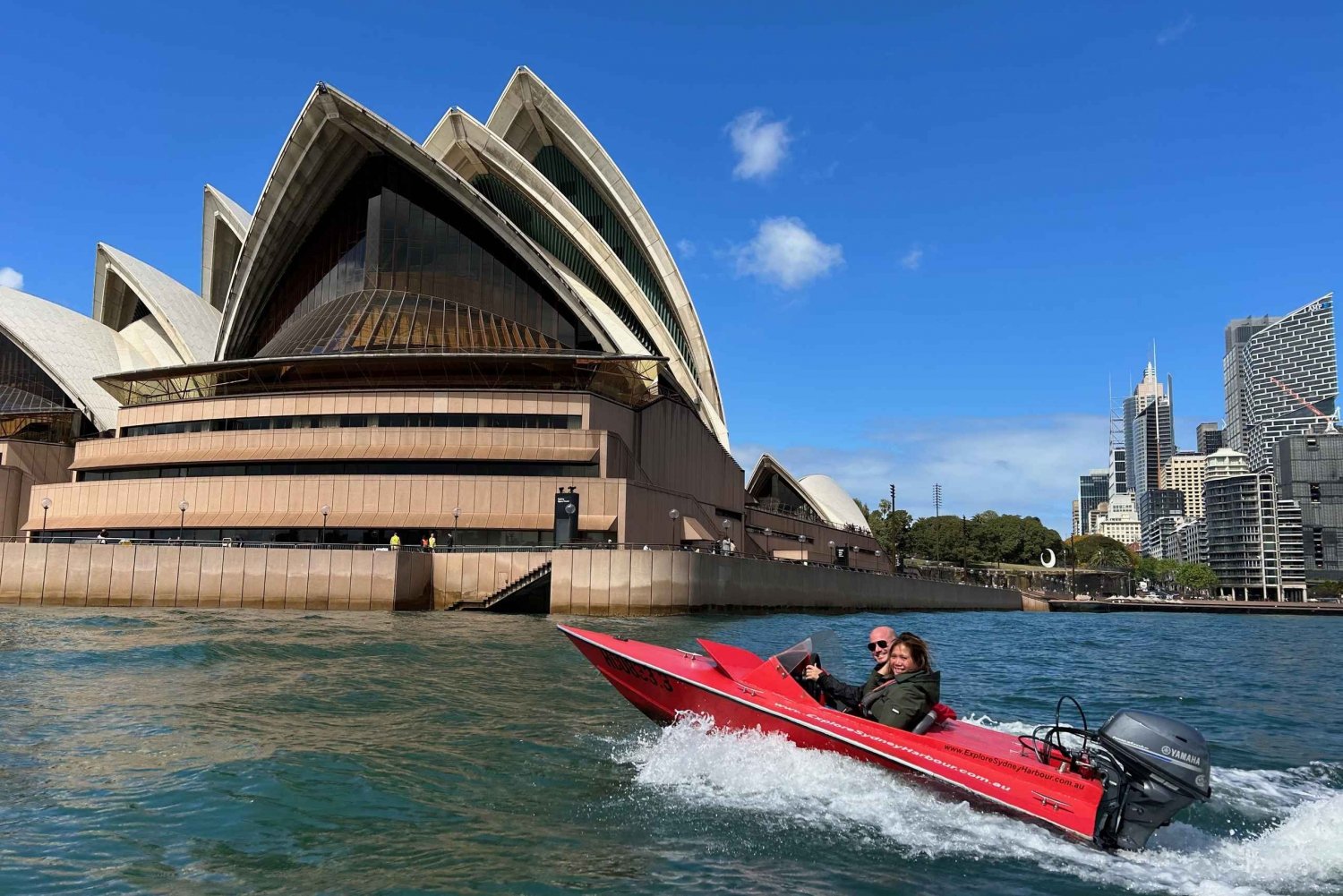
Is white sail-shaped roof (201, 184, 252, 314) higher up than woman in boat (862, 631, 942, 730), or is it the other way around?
white sail-shaped roof (201, 184, 252, 314)

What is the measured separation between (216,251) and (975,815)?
2688 inches

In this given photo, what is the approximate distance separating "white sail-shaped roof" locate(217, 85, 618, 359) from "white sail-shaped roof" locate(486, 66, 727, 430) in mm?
7828

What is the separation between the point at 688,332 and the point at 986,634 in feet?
97.7

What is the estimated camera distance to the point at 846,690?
10.5 m

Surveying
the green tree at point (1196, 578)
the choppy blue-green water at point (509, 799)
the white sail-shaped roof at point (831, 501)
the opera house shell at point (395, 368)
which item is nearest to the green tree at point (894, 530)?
the white sail-shaped roof at point (831, 501)

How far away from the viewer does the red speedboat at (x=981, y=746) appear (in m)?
8.23

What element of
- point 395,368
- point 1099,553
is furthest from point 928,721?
point 1099,553

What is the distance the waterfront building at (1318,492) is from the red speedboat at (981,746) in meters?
177

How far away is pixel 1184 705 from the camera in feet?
55.8

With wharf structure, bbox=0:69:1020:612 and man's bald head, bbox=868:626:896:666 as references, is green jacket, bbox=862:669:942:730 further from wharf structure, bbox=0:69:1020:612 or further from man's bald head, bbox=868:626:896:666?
wharf structure, bbox=0:69:1020:612

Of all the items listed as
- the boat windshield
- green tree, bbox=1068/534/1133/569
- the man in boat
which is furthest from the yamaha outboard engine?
green tree, bbox=1068/534/1133/569

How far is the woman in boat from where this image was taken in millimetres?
9453

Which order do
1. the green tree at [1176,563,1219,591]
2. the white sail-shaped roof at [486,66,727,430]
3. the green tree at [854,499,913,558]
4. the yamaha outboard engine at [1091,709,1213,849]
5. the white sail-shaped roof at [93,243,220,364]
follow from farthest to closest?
the green tree at [1176,563,1219,591]
the green tree at [854,499,913,558]
the white sail-shaped roof at [93,243,220,364]
the white sail-shaped roof at [486,66,727,430]
the yamaha outboard engine at [1091,709,1213,849]

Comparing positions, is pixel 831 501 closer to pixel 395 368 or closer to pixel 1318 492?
pixel 395 368
